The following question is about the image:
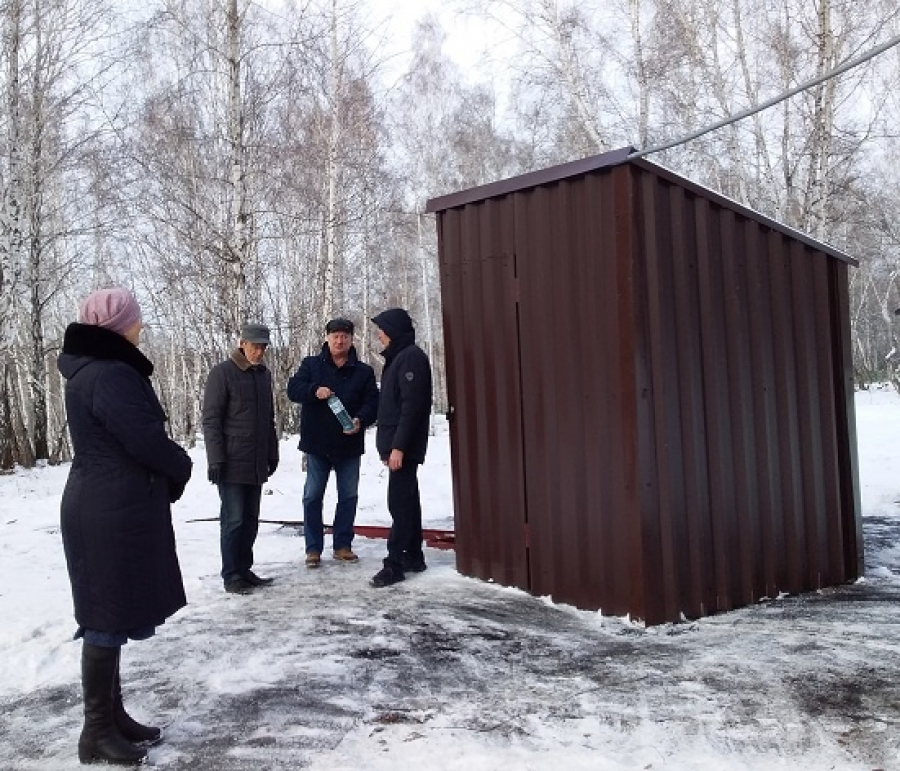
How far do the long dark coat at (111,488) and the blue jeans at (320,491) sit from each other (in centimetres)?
278

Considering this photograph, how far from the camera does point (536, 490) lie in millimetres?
5188

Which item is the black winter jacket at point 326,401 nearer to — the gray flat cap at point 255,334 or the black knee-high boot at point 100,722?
the gray flat cap at point 255,334

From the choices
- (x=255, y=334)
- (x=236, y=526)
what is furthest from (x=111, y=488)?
(x=255, y=334)

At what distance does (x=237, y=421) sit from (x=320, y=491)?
857mm

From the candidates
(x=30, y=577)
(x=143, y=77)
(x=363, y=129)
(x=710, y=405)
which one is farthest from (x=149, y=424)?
(x=143, y=77)

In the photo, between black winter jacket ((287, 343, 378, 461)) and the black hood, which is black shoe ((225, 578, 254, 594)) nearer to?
black winter jacket ((287, 343, 378, 461))

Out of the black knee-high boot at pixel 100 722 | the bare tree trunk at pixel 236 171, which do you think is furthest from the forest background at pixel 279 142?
the black knee-high boot at pixel 100 722

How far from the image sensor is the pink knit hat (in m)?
A: 3.12

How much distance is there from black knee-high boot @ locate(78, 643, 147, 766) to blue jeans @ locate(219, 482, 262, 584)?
2364mm

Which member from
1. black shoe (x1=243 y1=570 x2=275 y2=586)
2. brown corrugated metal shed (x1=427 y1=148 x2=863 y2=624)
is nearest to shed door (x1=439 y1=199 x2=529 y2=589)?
brown corrugated metal shed (x1=427 y1=148 x2=863 y2=624)

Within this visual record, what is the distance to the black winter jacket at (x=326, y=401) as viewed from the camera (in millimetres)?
5898

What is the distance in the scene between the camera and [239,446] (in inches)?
212

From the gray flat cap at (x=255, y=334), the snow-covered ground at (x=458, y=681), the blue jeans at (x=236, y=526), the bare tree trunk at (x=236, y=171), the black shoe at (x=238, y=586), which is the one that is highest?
the bare tree trunk at (x=236, y=171)

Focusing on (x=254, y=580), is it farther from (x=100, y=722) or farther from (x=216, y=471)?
(x=100, y=722)
